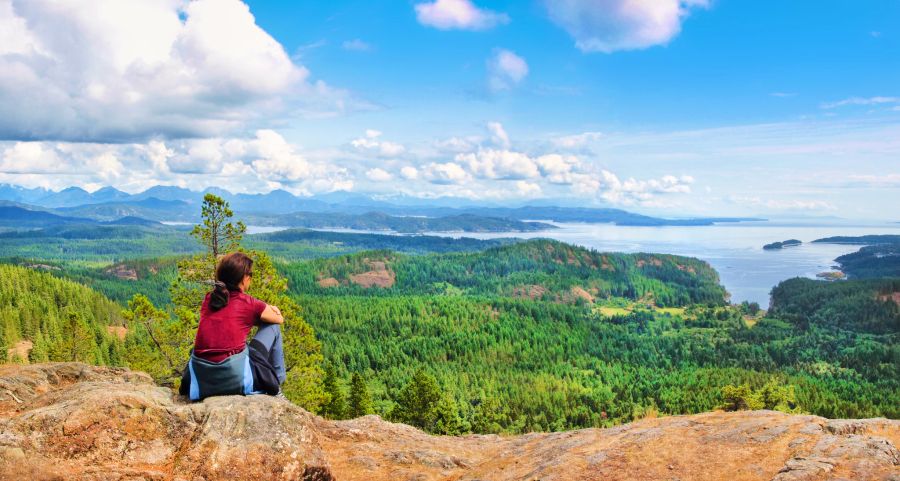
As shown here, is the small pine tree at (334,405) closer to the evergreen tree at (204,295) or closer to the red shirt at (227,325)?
the evergreen tree at (204,295)

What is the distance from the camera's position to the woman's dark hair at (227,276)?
11.2 meters

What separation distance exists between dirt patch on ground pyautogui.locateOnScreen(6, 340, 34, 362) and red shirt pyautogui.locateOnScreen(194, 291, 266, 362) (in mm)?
100375

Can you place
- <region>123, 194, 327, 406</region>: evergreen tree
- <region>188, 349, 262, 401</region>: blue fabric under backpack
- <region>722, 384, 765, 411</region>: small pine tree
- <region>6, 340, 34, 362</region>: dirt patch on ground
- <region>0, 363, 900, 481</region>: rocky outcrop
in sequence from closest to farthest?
1. <region>0, 363, 900, 481</region>: rocky outcrop
2. <region>188, 349, 262, 401</region>: blue fabric under backpack
3. <region>123, 194, 327, 406</region>: evergreen tree
4. <region>722, 384, 765, 411</region>: small pine tree
5. <region>6, 340, 34, 362</region>: dirt patch on ground

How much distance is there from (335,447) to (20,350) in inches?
4616

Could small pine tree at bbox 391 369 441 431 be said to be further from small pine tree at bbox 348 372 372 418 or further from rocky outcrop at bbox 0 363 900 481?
rocky outcrop at bbox 0 363 900 481

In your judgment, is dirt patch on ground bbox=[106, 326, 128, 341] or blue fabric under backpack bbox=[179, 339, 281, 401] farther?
dirt patch on ground bbox=[106, 326, 128, 341]

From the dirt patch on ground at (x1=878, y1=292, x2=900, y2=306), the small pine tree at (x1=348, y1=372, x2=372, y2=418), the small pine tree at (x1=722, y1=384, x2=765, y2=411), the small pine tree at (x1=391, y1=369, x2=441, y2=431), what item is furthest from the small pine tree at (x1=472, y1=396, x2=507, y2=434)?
the dirt patch on ground at (x1=878, y1=292, x2=900, y2=306)

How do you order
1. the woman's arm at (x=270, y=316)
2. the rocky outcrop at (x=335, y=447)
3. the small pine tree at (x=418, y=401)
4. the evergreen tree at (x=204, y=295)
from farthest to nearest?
1. the small pine tree at (x=418, y=401)
2. the evergreen tree at (x=204, y=295)
3. the woman's arm at (x=270, y=316)
4. the rocky outcrop at (x=335, y=447)

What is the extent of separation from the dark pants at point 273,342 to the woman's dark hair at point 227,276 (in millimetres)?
1132

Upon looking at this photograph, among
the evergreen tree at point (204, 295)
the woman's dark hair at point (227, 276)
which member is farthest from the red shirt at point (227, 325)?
the evergreen tree at point (204, 295)

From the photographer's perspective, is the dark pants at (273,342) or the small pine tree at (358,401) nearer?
the dark pants at (273,342)

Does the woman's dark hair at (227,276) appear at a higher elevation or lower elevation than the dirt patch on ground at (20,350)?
higher

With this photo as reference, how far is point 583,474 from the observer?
12.4 metres

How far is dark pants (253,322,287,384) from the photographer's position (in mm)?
11992
